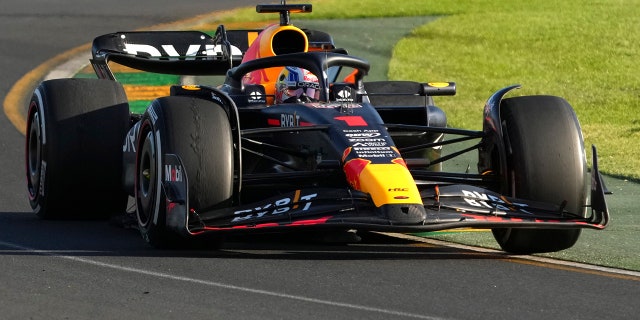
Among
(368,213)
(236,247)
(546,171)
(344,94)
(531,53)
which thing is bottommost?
(236,247)

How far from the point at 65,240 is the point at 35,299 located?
2271 mm

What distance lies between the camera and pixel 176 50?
42.8 ft

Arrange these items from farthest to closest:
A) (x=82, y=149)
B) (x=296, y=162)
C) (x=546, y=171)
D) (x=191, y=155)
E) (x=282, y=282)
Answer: (x=82, y=149)
(x=296, y=162)
(x=546, y=171)
(x=191, y=155)
(x=282, y=282)

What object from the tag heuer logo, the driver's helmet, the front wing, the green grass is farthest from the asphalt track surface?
the green grass

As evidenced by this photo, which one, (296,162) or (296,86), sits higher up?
(296,86)

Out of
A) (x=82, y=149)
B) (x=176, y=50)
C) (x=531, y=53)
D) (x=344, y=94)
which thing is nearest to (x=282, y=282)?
(x=344, y=94)

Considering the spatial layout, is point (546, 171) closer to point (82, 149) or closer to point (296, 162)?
point (296, 162)

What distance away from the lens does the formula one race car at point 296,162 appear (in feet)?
27.8

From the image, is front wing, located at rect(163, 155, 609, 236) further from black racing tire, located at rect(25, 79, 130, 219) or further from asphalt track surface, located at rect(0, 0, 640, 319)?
black racing tire, located at rect(25, 79, 130, 219)

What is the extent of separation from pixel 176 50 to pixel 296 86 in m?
2.85

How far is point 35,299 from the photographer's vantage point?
7336mm

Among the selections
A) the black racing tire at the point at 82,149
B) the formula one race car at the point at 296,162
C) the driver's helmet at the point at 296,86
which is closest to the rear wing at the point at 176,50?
the formula one race car at the point at 296,162

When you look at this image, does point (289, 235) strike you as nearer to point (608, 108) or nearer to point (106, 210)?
point (106, 210)

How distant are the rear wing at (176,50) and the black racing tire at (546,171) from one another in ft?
14.1
